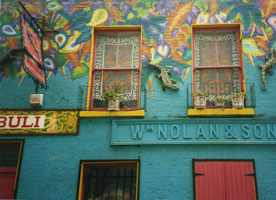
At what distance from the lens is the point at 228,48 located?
9641 mm

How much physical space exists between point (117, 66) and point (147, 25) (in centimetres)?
146

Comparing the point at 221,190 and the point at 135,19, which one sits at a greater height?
the point at 135,19

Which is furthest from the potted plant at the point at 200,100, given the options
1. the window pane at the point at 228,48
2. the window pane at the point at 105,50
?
the window pane at the point at 105,50

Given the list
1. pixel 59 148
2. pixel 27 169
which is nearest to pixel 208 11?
pixel 59 148

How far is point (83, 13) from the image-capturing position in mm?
9984

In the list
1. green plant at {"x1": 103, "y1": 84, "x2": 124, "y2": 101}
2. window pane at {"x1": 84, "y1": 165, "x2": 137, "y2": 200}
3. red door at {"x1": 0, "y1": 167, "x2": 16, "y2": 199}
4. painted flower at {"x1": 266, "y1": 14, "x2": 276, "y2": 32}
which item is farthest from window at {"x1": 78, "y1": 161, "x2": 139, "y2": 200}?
painted flower at {"x1": 266, "y1": 14, "x2": 276, "y2": 32}

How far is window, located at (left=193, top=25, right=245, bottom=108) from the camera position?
9.21 m

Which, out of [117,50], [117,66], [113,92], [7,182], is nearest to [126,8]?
[117,50]

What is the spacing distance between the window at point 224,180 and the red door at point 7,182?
4691mm

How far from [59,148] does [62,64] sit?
237 cm

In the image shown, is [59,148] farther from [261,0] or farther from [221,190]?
[261,0]

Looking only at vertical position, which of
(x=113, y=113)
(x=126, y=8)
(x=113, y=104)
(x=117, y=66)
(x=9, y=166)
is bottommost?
(x=9, y=166)

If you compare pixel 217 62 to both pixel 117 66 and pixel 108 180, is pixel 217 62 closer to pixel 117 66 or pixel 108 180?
pixel 117 66

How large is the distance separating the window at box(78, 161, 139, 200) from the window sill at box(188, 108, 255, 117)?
1933 millimetres
